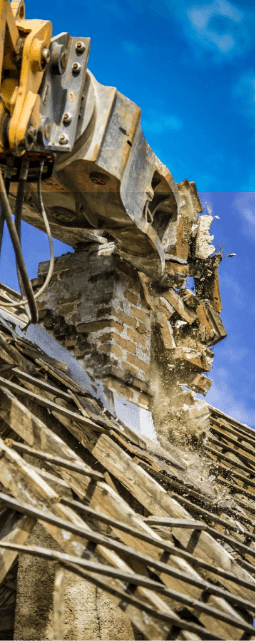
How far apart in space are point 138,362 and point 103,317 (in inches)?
16.5

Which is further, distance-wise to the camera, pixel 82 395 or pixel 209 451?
pixel 209 451

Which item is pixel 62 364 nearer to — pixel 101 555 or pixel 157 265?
pixel 157 265

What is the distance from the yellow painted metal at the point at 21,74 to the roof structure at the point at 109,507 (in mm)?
1034

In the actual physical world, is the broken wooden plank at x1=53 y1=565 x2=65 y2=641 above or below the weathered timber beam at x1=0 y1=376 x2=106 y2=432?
below

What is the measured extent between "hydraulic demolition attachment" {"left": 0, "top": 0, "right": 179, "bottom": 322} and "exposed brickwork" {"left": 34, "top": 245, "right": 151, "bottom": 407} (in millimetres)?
453

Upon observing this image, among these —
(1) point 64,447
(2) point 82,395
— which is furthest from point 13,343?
(1) point 64,447

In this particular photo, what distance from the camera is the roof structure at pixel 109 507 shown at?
2.21 metres

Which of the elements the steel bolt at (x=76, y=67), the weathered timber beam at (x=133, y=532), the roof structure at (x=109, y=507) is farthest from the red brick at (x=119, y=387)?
the steel bolt at (x=76, y=67)

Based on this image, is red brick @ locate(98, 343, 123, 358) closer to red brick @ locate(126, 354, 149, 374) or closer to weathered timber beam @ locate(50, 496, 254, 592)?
red brick @ locate(126, 354, 149, 374)

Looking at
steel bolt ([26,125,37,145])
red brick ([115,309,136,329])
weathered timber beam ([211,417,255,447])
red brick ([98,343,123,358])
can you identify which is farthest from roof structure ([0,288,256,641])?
weathered timber beam ([211,417,255,447])

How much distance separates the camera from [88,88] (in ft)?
11.0

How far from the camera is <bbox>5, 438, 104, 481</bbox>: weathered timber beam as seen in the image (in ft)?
8.22

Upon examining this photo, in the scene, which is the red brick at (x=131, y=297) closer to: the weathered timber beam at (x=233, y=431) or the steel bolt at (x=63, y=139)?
the steel bolt at (x=63, y=139)

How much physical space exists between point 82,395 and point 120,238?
3.29 feet
